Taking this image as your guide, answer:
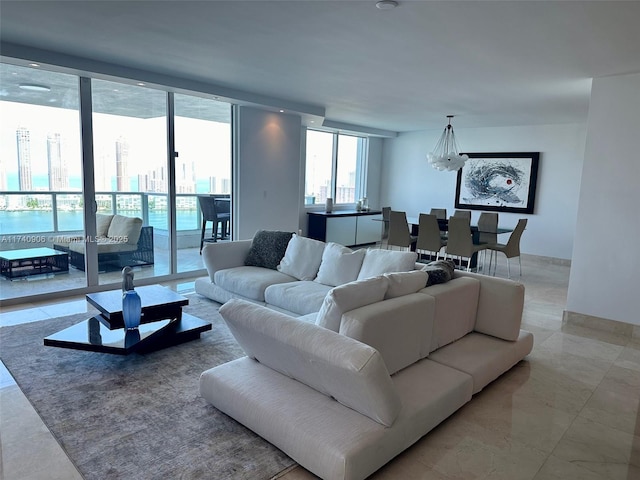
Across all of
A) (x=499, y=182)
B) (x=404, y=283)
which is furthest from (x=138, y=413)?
(x=499, y=182)

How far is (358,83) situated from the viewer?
489cm

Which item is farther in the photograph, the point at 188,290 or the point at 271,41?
the point at 188,290

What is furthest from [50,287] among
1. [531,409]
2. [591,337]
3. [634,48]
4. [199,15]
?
[634,48]

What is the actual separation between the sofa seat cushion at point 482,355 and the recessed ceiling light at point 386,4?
7.40ft

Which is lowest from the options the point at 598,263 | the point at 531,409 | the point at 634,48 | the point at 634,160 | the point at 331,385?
the point at 531,409

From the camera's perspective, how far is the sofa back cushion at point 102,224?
4.96 metres

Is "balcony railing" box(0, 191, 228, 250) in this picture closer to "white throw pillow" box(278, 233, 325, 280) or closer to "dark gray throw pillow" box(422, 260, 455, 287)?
"white throw pillow" box(278, 233, 325, 280)

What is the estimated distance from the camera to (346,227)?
339 inches

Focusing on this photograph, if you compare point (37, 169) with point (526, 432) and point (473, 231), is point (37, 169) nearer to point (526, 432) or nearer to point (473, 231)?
point (526, 432)

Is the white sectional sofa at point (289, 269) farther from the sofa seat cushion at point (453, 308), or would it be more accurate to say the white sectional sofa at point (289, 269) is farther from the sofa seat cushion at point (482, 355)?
the sofa seat cushion at point (482, 355)

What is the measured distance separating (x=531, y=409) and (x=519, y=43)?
2.67 m

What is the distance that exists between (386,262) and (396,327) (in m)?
1.20

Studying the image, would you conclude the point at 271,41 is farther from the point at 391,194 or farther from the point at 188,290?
the point at 391,194

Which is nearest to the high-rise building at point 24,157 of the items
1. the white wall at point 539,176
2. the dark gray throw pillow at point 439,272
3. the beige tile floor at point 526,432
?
the beige tile floor at point 526,432
